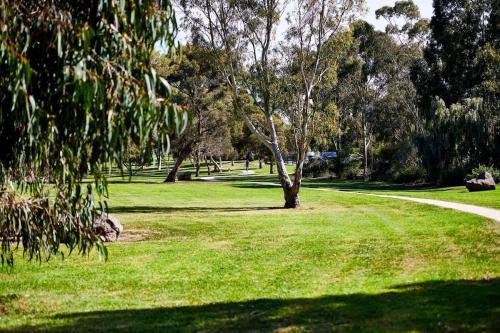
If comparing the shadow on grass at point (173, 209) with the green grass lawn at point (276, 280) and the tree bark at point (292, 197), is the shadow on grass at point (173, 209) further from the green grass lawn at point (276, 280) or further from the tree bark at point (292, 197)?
the green grass lawn at point (276, 280)

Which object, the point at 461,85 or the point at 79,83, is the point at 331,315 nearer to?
the point at 79,83

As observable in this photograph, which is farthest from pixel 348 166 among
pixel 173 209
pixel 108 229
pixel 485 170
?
pixel 108 229

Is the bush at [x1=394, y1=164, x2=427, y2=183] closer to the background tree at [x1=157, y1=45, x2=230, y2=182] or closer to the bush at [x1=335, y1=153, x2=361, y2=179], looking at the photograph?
the bush at [x1=335, y1=153, x2=361, y2=179]

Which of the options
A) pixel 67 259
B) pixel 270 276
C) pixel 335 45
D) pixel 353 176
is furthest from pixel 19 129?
pixel 353 176

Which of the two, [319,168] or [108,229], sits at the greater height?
[319,168]

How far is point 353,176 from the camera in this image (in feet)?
191

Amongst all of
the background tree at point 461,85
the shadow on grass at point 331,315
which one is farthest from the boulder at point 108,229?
the background tree at point 461,85

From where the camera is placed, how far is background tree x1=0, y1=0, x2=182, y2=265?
5.80 metres

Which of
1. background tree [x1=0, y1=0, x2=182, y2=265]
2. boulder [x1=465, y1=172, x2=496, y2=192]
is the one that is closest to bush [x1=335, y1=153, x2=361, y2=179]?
boulder [x1=465, y1=172, x2=496, y2=192]

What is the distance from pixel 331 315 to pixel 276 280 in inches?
131

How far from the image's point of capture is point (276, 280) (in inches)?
454

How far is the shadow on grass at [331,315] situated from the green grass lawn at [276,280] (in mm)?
15

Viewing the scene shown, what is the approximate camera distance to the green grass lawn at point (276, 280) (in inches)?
320

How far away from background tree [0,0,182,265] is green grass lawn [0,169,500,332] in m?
2.62
